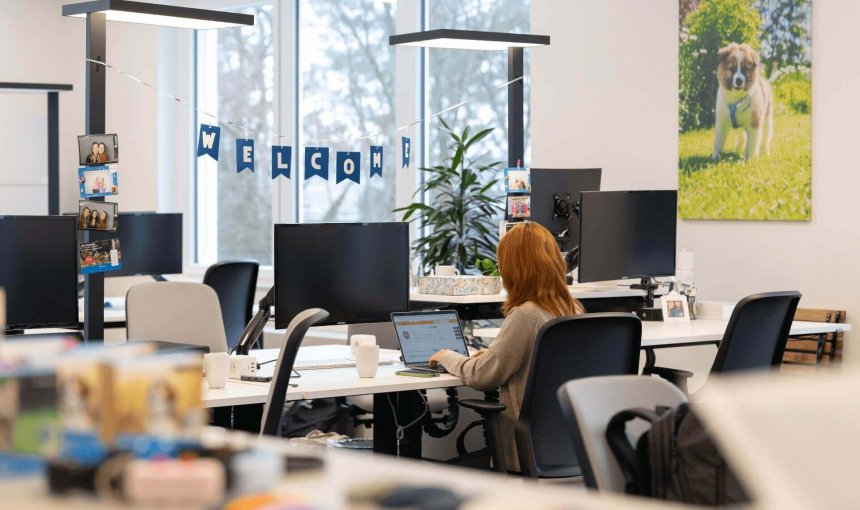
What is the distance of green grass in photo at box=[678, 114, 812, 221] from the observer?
5.33 metres

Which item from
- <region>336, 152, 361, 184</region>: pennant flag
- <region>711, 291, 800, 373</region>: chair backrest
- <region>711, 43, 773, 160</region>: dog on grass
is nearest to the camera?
<region>711, 291, 800, 373</region>: chair backrest

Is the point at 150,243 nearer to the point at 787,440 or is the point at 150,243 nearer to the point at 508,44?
the point at 508,44

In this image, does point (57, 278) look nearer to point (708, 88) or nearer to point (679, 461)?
point (679, 461)

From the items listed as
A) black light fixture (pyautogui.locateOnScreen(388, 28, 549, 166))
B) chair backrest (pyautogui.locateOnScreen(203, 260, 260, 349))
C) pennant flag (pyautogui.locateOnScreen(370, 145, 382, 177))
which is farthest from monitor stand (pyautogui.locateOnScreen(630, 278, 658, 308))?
chair backrest (pyautogui.locateOnScreen(203, 260, 260, 349))

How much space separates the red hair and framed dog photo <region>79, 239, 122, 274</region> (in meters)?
1.62

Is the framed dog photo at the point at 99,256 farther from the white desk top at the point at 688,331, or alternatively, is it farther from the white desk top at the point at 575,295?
the white desk top at the point at 688,331

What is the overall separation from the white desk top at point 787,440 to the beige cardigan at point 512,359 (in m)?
2.26

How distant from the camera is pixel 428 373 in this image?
374 centimetres

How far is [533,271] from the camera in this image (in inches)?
142

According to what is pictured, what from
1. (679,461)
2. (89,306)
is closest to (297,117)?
(89,306)

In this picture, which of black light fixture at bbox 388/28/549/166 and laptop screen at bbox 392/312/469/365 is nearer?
laptop screen at bbox 392/312/469/365

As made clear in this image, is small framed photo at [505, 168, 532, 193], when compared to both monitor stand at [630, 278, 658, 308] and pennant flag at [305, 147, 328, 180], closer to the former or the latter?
monitor stand at [630, 278, 658, 308]

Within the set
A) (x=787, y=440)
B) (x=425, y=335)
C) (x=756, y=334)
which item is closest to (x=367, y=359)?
(x=425, y=335)

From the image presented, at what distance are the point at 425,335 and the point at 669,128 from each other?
2.54 m
